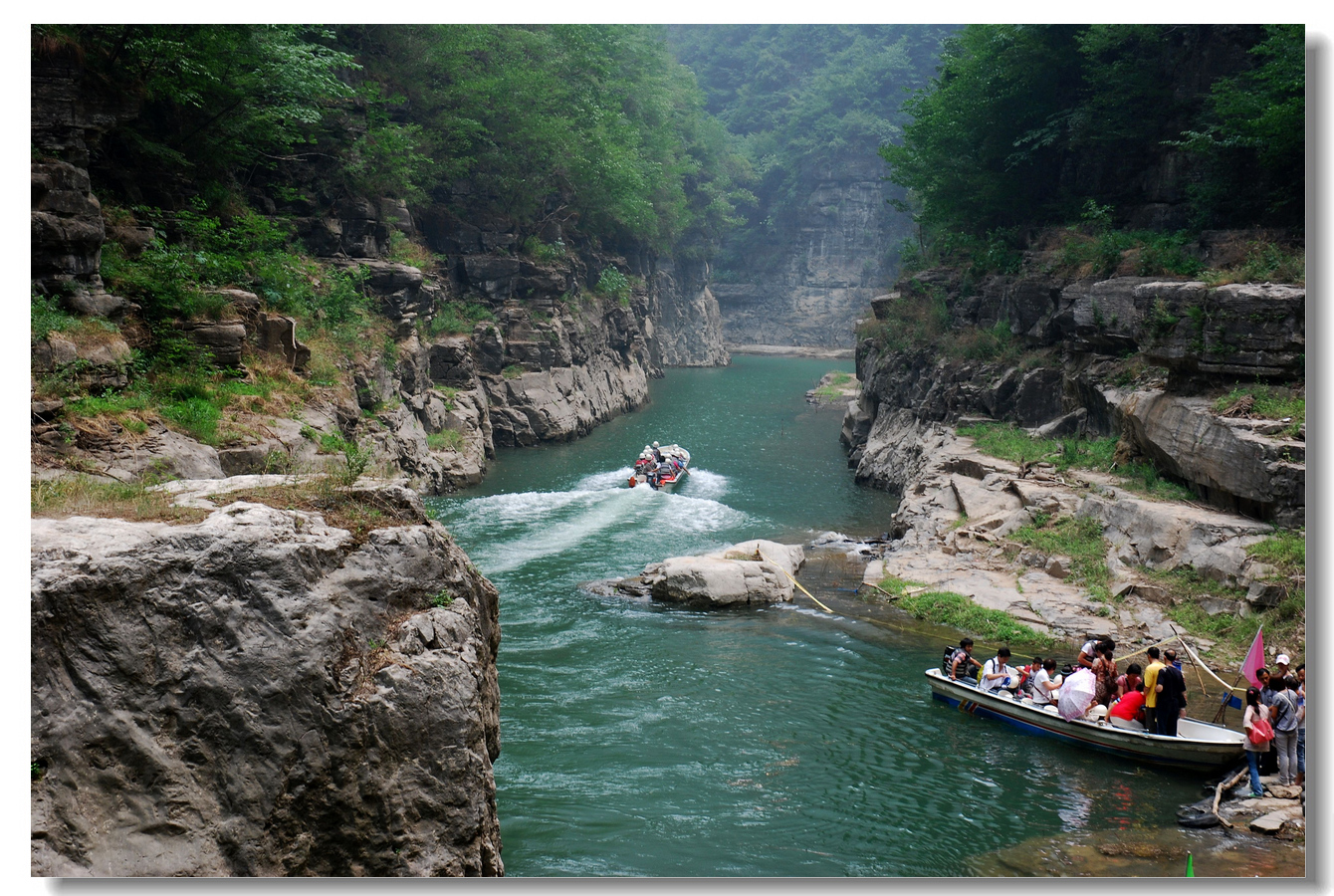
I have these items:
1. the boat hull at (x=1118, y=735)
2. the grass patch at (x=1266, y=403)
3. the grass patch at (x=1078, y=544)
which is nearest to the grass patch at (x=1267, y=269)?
the grass patch at (x=1266, y=403)

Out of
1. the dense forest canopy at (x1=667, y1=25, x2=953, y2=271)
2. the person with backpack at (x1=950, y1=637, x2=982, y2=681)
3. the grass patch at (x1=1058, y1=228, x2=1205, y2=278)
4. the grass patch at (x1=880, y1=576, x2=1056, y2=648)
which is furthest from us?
the dense forest canopy at (x1=667, y1=25, x2=953, y2=271)

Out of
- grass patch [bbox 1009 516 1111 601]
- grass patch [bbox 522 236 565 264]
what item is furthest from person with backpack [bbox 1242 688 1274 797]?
grass patch [bbox 522 236 565 264]

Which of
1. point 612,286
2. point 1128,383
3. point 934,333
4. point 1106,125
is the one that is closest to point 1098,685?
point 1128,383

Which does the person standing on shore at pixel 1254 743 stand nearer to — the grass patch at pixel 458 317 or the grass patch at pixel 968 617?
the grass patch at pixel 968 617

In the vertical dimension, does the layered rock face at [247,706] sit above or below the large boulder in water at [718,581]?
above

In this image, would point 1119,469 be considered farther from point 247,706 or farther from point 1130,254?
point 247,706

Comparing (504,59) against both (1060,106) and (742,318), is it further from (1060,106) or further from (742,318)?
(742,318)

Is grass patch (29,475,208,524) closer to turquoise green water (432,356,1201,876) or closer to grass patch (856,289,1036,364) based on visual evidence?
turquoise green water (432,356,1201,876)
